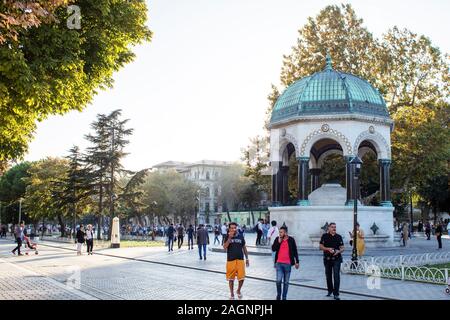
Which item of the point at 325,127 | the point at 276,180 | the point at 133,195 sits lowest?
the point at 133,195

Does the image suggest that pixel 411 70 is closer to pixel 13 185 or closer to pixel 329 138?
pixel 329 138

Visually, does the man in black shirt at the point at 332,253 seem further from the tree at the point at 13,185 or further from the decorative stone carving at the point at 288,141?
the tree at the point at 13,185

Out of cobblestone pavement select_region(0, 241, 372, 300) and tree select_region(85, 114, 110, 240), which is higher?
tree select_region(85, 114, 110, 240)

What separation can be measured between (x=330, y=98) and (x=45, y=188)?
40.3 m

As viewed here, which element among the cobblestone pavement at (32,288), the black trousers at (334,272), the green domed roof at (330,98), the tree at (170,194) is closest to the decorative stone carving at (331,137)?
the green domed roof at (330,98)

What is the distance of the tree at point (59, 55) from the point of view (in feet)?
35.0

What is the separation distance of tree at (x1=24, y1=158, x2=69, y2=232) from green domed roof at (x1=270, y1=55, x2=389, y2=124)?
32.0m

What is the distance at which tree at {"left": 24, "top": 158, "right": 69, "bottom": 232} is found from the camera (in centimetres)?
5594

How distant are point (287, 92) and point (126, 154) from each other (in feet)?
84.8

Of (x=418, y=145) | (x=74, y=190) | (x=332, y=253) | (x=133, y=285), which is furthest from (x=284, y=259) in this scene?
(x=74, y=190)

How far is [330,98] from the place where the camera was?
29047 millimetres

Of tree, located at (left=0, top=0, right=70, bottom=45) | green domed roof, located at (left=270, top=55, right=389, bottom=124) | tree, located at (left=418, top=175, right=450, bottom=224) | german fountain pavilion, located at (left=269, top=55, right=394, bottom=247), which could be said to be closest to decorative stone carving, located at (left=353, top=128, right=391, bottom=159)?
german fountain pavilion, located at (left=269, top=55, right=394, bottom=247)

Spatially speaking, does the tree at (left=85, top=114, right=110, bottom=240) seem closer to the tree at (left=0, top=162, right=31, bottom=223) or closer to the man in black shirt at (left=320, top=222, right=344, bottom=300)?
the tree at (left=0, top=162, right=31, bottom=223)
